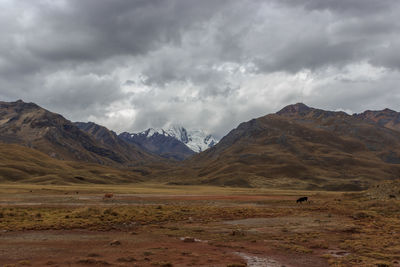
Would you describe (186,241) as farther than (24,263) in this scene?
Yes

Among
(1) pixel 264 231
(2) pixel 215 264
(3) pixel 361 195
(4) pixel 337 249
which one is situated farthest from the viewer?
(3) pixel 361 195

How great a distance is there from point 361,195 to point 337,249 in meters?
62.7

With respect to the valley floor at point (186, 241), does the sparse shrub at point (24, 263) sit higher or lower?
higher

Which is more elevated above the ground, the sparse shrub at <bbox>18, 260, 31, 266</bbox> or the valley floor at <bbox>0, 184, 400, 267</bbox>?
the sparse shrub at <bbox>18, 260, 31, 266</bbox>

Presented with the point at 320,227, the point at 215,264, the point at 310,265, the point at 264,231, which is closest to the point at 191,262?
the point at 215,264

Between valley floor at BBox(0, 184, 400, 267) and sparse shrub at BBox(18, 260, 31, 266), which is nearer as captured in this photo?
sparse shrub at BBox(18, 260, 31, 266)

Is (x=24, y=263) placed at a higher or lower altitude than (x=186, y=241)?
higher

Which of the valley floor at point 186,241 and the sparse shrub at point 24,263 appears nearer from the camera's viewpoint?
the sparse shrub at point 24,263

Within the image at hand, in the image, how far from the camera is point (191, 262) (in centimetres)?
1930

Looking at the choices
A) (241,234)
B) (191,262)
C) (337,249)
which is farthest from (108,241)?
(337,249)

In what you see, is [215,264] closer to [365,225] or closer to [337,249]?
[337,249]

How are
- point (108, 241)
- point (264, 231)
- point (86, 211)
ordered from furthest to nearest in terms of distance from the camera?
point (86, 211)
point (264, 231)
point (108, 241)

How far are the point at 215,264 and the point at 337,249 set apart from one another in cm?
1092

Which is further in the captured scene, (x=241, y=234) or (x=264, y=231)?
(x=264, y=231)
